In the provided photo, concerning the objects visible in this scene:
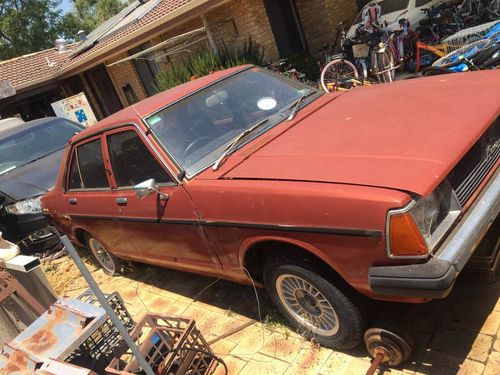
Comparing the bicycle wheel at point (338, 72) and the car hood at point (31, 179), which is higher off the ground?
the car hood at point (31, 179)

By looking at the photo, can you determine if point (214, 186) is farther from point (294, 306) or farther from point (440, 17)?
point (440, 17)

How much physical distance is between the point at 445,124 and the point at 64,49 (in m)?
22.7

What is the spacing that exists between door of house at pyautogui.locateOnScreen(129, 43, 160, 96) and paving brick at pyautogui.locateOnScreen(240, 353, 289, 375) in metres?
14.3

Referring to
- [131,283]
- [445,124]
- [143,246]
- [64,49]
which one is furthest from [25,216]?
[64,49]

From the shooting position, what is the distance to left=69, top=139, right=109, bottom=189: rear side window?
4082mm

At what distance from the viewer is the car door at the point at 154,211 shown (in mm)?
3250

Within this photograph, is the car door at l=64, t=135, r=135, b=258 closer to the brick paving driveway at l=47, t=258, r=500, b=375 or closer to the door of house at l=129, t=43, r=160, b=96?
the brick paving driveway at l=47, t=258, r=500, b=375

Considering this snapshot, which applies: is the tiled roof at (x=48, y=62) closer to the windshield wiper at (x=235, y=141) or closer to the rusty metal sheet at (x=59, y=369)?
the windshield wiper at (x=235, y=141)

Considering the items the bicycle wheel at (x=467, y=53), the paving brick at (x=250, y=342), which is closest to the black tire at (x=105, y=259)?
the paving brick at (x=250, y=342)

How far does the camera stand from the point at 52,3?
32.8 meters

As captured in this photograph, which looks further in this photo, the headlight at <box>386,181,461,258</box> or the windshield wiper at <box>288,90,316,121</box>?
the windshield wiper at <box>288,90,316,121</box>

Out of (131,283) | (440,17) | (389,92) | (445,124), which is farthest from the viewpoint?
(440,17)

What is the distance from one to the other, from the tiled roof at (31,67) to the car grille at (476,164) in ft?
63.3

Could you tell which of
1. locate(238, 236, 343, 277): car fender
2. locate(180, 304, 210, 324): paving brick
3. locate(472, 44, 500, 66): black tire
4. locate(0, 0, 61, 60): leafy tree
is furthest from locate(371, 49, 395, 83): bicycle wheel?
locate(0, 0, 61, 60): leafy tree
